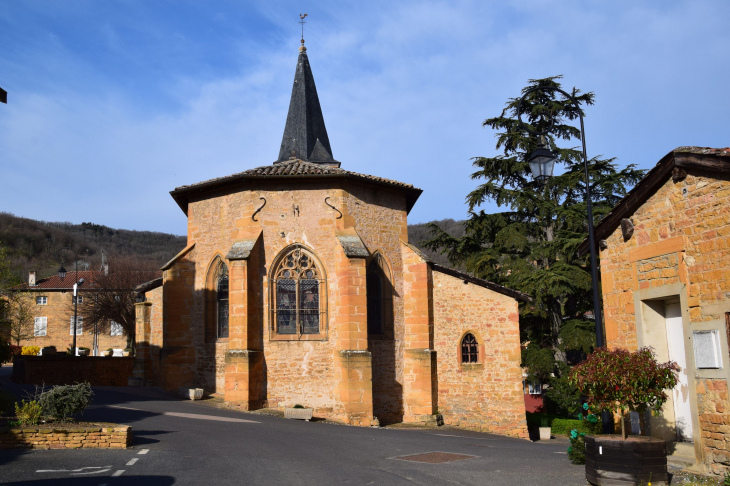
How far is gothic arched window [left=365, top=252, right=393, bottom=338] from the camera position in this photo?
57.7 ft

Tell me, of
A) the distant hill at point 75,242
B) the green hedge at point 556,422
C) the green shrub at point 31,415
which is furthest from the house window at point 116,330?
the green shrub at point 31,415

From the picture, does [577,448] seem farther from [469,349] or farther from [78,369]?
[78,369]

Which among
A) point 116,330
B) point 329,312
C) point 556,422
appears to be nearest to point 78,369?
point 329,312

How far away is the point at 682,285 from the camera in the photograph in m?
8.53

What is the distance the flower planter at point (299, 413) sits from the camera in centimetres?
1530

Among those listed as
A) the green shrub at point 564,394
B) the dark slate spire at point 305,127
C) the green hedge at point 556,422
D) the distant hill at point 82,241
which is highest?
the distant hill at point 82,241

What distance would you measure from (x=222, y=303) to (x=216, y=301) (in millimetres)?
220

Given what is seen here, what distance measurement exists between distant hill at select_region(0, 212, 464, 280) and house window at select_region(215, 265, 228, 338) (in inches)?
1946

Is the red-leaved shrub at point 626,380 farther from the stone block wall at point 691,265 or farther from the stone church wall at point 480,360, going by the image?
the stone church wall at point 480,360

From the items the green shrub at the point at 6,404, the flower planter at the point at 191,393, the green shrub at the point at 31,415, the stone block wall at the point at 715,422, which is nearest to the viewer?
the stone block wall at the point at 715,422

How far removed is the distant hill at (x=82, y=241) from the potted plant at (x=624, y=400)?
192 feet

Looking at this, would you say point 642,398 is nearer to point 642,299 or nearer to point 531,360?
point 642,299

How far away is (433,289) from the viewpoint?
1834 centimetres

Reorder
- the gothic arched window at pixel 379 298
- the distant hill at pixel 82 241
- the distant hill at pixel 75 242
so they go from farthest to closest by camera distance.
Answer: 1. the distant hill at pixel 75 242
2. the distant hill at pixel 82 241
3. the gothic arched window at pixel 379 298
